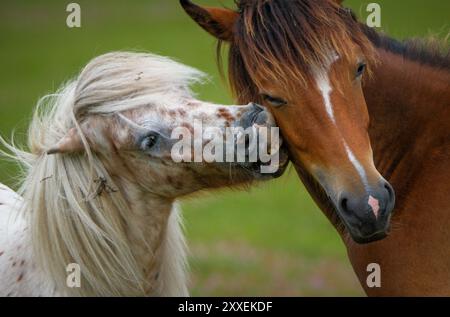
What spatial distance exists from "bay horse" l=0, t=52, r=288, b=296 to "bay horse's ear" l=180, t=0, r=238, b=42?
314mm

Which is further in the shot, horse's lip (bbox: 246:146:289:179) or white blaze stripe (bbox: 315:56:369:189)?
horse's lip (bbox: 246:146:289:179)

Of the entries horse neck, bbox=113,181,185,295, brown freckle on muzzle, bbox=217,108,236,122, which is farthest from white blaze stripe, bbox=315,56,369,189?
horse neck, bbox=113,181,185,295

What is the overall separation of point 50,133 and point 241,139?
122 cm

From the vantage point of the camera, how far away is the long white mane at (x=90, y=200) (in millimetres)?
4359

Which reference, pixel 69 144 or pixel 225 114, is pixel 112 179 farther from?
pixel 225 114

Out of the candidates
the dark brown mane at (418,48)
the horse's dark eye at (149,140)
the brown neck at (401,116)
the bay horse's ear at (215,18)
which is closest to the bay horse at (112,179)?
the horse's dark eye at (149,140)

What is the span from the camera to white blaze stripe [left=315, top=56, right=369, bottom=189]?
388cm

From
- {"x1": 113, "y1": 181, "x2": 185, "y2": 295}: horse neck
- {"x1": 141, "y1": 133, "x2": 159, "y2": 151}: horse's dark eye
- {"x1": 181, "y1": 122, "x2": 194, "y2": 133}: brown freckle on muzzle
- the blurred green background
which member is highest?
{"x1": 181, "y1": 122, "x2": 194, "y2": 133}: brown freckle on muzzle

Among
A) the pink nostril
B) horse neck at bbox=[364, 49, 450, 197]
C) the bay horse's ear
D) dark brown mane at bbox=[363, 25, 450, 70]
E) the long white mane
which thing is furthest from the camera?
dark brown mane at bbox=[363, 25, 450, 70]

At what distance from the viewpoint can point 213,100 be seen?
21078 millimetres

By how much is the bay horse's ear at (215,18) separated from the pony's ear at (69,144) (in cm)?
101

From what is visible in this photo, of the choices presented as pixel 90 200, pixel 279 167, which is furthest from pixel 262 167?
pixel 90 200

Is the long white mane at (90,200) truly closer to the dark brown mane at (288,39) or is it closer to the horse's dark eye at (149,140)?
the horse's dark eye at (149,140)

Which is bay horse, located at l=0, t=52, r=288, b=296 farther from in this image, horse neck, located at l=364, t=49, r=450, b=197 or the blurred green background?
horse neck, located at l=364, t=49, r=450, b=197
